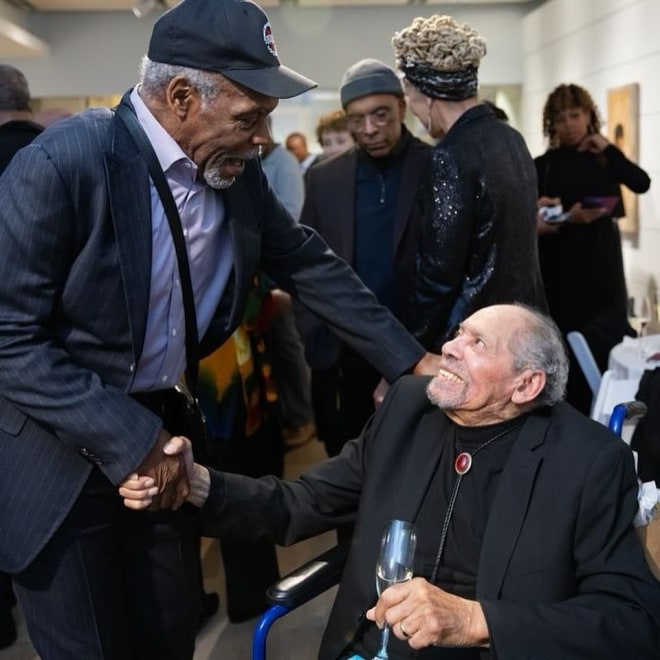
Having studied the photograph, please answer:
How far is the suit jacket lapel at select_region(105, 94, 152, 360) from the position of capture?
65.2 inches

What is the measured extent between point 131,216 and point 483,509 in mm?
832

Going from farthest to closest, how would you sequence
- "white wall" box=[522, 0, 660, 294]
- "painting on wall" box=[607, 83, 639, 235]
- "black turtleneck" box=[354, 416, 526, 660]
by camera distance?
"painting on wall" box=[607, 83, 639, 235], "white wall" box=[522, 0, 660, 294], "black turtleneck" box=[354, 416, 526, 660]

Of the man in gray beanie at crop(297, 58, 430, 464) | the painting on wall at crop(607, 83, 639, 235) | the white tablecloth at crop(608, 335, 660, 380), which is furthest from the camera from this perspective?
the painting on wall at crop(607, 83, 639, 235)

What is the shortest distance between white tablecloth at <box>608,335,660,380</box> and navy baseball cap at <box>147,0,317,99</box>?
1727 millimetres

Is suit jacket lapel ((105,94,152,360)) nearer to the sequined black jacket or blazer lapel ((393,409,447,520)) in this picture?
blazer lapel ((393,409,447,520))

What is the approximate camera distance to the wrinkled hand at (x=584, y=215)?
4.61 meters

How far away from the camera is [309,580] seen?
6.24 feet

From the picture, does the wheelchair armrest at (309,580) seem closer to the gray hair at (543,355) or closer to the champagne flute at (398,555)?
the champagne flute at (398,555)

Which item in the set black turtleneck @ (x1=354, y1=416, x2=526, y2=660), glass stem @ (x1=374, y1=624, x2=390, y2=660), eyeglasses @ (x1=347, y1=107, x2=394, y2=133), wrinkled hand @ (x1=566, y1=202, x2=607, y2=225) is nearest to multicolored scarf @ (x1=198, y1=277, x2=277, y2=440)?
eyeglasses @ (x1=347, y1=107, x2=394, y2=133)

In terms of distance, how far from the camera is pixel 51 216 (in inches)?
62.4

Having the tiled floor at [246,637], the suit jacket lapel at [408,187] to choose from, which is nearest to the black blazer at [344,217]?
the suit jacket lapel at [408,187]

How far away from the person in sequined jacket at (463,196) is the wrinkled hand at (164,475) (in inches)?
46.8

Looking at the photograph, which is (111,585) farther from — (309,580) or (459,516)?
(459,516)

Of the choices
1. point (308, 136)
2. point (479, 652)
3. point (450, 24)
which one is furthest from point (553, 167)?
point (308, 136)
